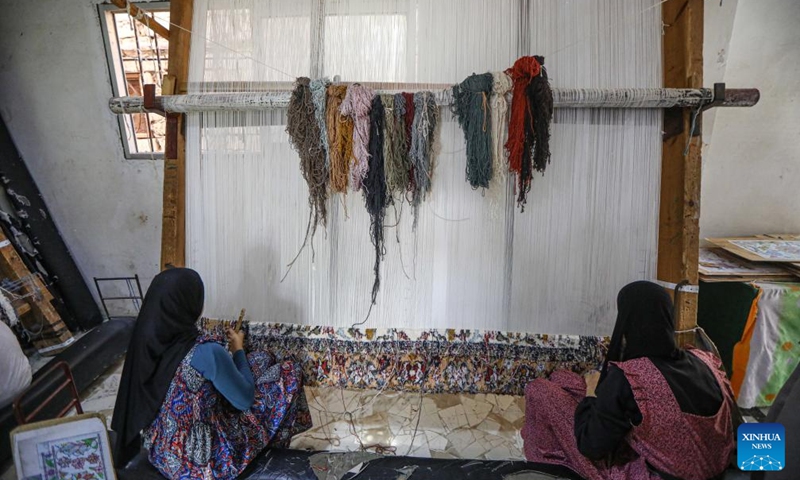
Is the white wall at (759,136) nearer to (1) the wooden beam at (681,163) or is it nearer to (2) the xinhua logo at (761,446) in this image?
(1) the wooden beam at (681,163)

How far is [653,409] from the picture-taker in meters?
1.29

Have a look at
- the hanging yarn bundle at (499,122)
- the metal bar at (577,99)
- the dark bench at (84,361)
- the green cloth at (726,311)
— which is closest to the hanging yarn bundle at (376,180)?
the metal bar at (577,99)

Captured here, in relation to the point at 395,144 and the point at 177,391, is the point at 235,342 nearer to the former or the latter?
the point at 177,391

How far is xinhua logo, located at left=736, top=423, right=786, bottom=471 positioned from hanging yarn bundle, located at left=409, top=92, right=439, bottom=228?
151 centimetres

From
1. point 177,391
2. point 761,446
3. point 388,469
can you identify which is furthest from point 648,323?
point 177,391

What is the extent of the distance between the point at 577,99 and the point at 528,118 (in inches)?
10.1

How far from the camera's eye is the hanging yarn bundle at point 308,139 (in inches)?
73.0

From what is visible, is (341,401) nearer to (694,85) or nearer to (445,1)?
(445,1)

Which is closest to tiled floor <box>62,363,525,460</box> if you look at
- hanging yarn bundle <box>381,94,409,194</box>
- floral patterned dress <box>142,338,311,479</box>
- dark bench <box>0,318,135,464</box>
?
dark bench <box>0,318,135,464</box>

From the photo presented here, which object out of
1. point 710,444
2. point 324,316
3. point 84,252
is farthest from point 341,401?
point 84,252

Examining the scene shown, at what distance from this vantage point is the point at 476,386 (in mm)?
2158

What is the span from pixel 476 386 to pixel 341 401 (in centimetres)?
84

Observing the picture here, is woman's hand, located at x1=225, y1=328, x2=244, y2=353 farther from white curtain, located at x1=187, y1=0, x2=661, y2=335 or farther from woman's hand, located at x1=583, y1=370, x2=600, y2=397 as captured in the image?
woman's hand, located at x1=583, y1=370, x2=600, y2=397

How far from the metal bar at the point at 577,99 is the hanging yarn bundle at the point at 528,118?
0.11m
